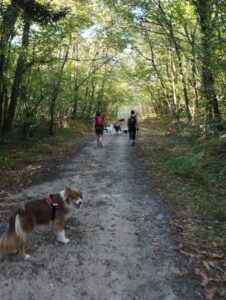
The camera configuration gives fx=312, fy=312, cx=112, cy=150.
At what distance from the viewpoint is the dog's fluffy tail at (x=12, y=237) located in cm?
477

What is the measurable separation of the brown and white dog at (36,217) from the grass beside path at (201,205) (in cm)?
215

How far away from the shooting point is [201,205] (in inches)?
299

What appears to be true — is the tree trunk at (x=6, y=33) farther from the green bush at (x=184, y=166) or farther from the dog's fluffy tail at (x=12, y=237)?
the dog's fluffy tail at (x=12, y=237)

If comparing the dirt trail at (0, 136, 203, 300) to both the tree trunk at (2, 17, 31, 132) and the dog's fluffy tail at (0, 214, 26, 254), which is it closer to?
the dog's fluffy tail at (0, 214, 26, 254)

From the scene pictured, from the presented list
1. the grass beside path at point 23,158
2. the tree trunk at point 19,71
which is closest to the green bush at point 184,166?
the grass beside path at point 23,158

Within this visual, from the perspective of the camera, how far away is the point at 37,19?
12.5 meters

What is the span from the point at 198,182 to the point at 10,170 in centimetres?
661

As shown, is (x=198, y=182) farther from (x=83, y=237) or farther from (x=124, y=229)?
(x=83, y=237)

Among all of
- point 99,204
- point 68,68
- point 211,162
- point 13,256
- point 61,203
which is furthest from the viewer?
point 68,68

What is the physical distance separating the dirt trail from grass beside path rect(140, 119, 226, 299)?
282mm

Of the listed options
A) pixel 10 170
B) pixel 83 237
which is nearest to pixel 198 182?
pixel 83 237

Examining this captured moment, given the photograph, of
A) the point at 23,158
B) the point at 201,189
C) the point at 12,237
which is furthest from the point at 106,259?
the point at 23,158

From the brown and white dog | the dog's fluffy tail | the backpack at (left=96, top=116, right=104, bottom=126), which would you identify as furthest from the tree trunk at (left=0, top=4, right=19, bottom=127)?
the dog's fluffy tail

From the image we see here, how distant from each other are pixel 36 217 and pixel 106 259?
133cm
